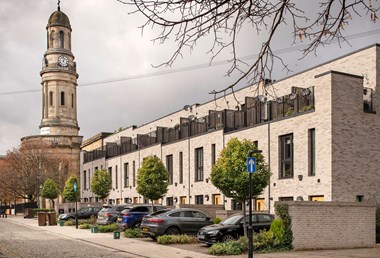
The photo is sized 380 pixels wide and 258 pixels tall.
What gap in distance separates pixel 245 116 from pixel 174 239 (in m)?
14.4

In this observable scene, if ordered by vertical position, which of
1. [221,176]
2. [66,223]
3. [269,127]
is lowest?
[66,223]

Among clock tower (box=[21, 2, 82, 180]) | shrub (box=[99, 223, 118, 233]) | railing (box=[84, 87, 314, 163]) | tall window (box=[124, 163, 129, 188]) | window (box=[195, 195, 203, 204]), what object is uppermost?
clock tower (box=[21, 2, 82, 180])

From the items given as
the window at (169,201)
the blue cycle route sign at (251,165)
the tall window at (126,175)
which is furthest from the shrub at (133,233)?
the tall window at (126,175)

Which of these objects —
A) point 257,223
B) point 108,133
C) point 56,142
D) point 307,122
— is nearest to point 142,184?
point 307,122

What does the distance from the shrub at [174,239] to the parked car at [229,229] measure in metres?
1.89

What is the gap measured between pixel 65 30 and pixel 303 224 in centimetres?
7545

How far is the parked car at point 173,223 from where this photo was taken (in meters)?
25.2

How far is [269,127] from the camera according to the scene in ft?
108

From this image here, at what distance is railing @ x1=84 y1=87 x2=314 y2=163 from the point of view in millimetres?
30734

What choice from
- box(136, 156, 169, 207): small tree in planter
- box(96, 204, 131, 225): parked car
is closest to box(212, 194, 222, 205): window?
box(136, 156, 169, 207): small tree in planter

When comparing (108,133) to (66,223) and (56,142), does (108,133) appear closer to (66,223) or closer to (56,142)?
(56,142)

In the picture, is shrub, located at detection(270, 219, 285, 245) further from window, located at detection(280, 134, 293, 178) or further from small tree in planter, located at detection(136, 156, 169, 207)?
small tree in planter, located at detection(136, 156, 169, 207)

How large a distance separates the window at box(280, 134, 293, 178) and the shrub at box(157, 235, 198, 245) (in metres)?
9.08

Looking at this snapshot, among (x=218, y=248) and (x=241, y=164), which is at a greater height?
(x=241, y=164)
